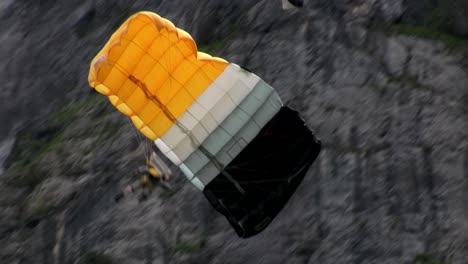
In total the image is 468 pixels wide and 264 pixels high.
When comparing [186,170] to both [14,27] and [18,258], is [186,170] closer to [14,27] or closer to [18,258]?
[18,258]

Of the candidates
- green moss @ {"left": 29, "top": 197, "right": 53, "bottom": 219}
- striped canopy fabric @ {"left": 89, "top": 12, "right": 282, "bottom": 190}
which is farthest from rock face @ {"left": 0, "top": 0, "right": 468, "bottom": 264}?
striped canopy fabric @ {"left": 89, "top": 12, "right": 282, "bottom": 190}

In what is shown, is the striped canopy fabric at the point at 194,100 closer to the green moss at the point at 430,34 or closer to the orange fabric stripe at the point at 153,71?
the orange fabric stripe at the point at 153,71

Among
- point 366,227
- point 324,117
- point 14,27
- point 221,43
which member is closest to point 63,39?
→ point 14,27

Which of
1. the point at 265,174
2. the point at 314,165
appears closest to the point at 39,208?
the point at 314,165

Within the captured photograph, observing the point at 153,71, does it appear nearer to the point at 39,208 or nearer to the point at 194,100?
the point at 194,100

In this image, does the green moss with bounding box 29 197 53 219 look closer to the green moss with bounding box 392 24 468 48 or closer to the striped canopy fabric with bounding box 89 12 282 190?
the striped canopy fabric with bounding box 89 12 282 190

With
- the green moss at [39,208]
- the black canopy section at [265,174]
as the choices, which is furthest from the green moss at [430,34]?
the green moss at [39,208]
